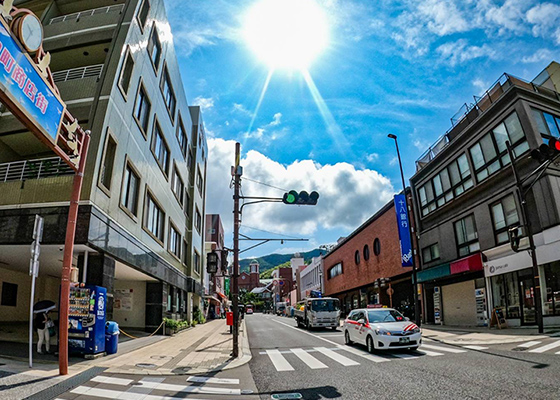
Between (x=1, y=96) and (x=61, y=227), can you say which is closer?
(x=1, y=96)

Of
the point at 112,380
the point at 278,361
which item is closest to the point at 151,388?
the point at 112,380

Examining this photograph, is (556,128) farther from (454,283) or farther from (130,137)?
(130,137)

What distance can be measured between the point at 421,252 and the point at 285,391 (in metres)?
23.2

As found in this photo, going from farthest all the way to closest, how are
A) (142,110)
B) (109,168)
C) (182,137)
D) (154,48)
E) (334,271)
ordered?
(334,271) < (182,137) < (154,48) < (142,110) < (109,168)

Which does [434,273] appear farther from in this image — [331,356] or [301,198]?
[301,198]

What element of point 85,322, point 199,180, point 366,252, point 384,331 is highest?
point 199,180

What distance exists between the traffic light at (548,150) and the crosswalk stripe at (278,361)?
8873mm

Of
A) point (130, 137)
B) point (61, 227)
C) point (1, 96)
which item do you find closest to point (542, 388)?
point (1, 96)

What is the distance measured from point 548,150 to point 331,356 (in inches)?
341

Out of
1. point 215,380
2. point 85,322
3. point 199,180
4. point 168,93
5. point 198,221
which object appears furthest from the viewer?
point 199,180

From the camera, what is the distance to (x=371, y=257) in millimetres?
35875

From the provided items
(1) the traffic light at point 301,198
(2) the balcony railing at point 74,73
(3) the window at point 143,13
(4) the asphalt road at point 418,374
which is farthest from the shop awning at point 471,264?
(2) the balcony railing at point 74,73

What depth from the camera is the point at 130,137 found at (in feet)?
50.9

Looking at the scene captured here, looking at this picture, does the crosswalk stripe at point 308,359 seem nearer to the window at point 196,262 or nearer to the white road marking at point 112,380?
the white road marking at point 112,380
